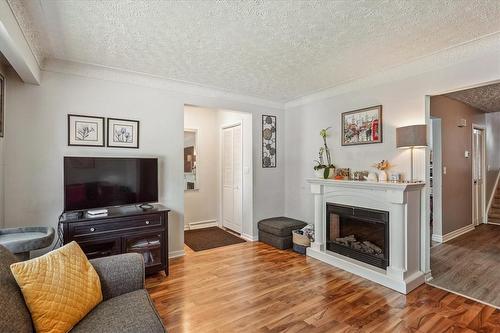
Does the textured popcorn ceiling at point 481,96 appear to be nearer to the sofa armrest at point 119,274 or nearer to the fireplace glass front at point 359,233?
the fireplace glass front at point 359,233

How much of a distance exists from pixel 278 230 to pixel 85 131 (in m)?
2.90

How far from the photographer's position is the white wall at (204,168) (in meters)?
5.28

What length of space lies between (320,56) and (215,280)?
2717 mm

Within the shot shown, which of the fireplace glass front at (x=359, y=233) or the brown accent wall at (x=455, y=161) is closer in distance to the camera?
the fireplace glass front at (x=359, y=233)

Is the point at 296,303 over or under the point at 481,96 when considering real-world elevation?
under

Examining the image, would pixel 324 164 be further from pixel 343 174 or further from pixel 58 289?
pixel 58 289

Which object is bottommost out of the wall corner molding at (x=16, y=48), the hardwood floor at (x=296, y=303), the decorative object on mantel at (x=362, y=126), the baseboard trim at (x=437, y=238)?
the hardwood floor at (x=296, y=303)

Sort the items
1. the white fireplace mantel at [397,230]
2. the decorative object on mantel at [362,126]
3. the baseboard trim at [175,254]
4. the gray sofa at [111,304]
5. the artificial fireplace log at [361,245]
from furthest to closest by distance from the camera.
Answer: the baseboard trim at [175,254]
the decorative object on mantel at [362,126]
the artificial fireplace log at [361,245]
the white fireplace mantel at [397,230]
the gray sofa at [111,304]

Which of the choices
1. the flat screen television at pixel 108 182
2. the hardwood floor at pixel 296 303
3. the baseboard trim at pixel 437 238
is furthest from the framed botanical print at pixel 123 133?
the baseboard trim at pixel 437 238

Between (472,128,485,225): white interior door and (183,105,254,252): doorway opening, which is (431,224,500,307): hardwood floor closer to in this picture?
(472,128,485,225): white interior door

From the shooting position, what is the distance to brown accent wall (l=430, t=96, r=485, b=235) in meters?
4.34

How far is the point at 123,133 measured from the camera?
3299 millimetres

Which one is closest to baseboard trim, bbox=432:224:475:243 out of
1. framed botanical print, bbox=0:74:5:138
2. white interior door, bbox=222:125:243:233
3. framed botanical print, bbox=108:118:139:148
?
white interior door, bbox=222:125:243:233

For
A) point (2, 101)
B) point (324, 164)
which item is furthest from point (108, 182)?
point (324, 164)
